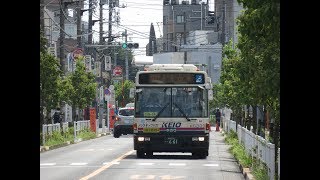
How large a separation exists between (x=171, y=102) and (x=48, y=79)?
11915 mm

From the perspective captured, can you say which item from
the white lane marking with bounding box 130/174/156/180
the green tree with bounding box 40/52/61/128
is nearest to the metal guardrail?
Answer: the green tree with bounding box 40/52/61/128

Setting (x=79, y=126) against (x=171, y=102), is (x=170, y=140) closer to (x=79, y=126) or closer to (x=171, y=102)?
(x=171, y=102)

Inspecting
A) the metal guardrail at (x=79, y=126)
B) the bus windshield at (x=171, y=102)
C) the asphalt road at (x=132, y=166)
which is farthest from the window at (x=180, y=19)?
the bus windshield at (x=171, y=102)

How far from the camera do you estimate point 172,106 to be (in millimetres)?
28266

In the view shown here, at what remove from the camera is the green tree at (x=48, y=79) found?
38119 mm

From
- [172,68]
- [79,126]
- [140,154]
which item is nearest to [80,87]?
[79,126]

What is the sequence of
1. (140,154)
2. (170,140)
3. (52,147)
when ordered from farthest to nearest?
(52,147), (140,154), (170,140)

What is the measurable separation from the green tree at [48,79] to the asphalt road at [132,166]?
16.2 ft

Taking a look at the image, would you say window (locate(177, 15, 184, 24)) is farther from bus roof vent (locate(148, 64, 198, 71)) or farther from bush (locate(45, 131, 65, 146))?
bus roof vent (locate(148, 64, 198, 71))

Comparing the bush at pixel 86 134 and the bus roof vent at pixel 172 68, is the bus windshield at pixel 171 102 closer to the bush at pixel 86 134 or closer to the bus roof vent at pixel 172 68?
the bus roof vent at pixel 172 68
